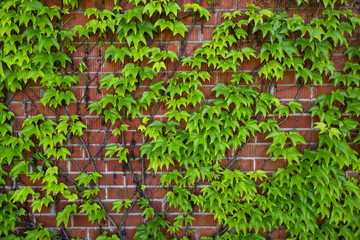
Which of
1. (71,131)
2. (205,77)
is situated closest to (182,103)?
(205,77)

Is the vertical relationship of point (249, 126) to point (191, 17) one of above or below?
below

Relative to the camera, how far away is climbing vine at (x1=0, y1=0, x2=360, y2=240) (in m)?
1.91

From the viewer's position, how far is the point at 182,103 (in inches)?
76.1

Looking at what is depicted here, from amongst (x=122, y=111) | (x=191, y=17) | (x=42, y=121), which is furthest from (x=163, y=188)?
(x=191, y=17)

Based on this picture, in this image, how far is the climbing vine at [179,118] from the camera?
6.25 feet

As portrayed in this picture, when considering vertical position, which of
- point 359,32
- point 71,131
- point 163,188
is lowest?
point 163,188

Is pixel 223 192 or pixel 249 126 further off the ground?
pixel 249 126

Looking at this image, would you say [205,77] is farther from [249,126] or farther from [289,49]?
[289,49]

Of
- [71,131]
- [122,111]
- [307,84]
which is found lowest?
[71,131]

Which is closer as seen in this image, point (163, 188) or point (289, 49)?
point (289, 49)

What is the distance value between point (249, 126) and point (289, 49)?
0.63 meters

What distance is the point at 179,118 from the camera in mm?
1912

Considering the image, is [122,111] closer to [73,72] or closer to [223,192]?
[73,72]

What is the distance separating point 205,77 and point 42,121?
1.31 m
